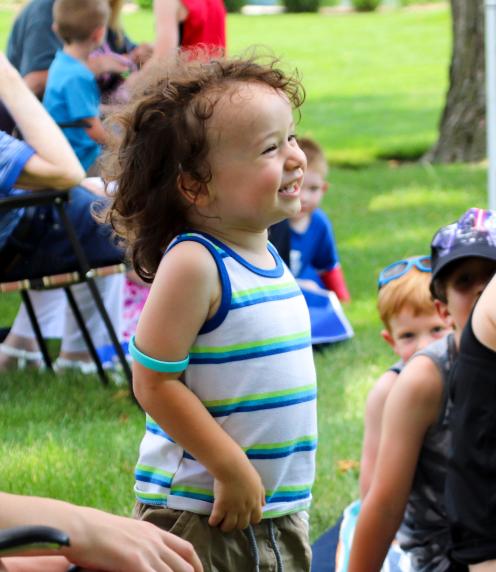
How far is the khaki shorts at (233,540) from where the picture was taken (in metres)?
2.35

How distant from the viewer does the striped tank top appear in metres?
2.31

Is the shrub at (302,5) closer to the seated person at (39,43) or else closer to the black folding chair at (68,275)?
the seated person at (39,43)

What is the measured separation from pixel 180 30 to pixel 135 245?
177 inches

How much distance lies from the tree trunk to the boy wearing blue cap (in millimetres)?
9094

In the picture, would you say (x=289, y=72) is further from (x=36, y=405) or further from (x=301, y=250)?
→ (x=301, y=250)

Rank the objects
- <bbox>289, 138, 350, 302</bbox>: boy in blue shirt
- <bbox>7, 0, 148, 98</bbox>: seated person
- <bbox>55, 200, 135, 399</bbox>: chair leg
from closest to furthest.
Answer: <bbox>55, 200, 135, 399</bbox>: chair leg → <bbox>289, 138, 350, 302</bbox>: boy in blue shirt → <bbox>7, 0, 148, 98</bbox>: seated person

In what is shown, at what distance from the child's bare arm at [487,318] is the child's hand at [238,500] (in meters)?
0.59

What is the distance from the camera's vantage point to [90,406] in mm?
5062

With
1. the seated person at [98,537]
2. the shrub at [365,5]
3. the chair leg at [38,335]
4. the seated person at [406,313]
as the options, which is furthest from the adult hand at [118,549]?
the shrub at [365,5]

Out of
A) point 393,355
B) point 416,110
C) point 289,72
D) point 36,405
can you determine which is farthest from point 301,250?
point 416,110

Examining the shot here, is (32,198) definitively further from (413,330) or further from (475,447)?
(475,447)

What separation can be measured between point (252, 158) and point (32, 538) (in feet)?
3.26

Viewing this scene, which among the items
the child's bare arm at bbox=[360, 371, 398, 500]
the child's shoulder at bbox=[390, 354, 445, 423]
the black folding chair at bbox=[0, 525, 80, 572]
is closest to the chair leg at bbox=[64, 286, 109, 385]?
the child's bare arm at bbox=[360, 371, 398, 500]

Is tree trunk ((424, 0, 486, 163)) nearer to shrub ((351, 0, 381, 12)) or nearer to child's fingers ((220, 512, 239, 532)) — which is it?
child's fingers ((220, 512, 239, 532))
